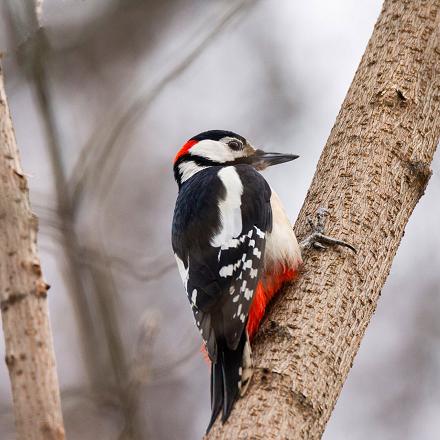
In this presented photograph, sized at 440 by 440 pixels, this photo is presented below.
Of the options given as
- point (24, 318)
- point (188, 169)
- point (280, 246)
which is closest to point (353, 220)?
point (280, 246)

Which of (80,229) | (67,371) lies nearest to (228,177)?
(80,229)

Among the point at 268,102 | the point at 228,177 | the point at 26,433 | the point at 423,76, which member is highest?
the point at 268,102

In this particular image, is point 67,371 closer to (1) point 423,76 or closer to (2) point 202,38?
(2) point 202,38

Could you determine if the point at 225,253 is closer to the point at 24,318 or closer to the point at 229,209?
the point at 229,209

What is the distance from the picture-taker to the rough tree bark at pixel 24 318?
1.49 metres

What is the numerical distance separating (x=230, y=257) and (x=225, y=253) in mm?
42

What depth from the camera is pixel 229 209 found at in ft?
10.7

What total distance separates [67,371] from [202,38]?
1881 millimetres

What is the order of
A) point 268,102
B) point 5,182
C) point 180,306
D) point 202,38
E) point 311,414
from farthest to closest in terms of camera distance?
point 268,102 → point 180,306 → point 202,38 → point 311,414 → point 5,182

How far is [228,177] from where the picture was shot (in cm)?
345

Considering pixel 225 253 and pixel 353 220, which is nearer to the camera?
pixel 353 220

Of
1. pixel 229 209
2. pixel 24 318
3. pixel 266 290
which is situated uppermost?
pixel 229 209

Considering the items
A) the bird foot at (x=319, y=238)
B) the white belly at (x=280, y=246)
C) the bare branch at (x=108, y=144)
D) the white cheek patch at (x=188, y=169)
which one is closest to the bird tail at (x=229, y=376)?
the white belly at (x=280, y=246)

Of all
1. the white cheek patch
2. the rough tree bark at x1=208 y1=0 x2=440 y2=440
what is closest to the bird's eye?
the white cheek patch
